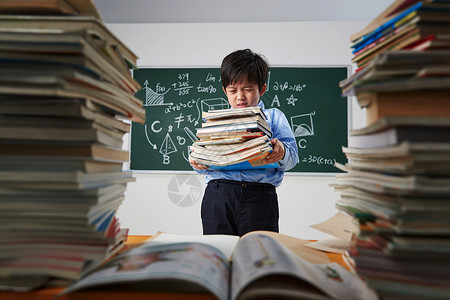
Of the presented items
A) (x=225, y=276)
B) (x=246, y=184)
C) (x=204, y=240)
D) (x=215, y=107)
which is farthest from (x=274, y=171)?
(x=215, y=107)

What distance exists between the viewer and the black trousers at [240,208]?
61.1 inches

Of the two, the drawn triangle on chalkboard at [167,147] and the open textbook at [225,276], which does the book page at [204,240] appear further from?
the drawn triangle on chalkboard at [167,147]

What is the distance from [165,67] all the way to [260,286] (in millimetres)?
2942

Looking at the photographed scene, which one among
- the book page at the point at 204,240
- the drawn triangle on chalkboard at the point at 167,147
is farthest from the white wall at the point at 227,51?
the book page at the point at 204,240

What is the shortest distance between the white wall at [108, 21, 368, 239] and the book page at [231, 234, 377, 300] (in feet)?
8.00

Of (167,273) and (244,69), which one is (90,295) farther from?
(244,69)

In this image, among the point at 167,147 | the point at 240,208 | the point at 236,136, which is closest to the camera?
the point at 236,136

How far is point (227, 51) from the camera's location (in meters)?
3.08

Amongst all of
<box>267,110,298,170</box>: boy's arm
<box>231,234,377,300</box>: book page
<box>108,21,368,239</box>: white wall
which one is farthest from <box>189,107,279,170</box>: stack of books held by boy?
<box>108,21,368,239</box>: white wall

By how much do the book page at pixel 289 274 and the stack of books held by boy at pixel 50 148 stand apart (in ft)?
0.75

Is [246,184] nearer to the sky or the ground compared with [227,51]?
nearer to the ground

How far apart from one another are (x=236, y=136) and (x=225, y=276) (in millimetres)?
663

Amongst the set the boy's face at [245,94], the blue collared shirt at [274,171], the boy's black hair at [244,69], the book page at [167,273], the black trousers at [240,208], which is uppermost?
the boy's black hair at [244,69]

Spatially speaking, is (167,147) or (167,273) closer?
(167,273)
